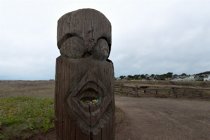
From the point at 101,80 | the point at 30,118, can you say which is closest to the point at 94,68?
the point at 101,80

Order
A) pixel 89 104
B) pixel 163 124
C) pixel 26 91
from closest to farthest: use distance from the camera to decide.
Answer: pixel 89 104, pixel 163 124, pixel 26 91

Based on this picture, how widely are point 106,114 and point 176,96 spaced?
1394 cm

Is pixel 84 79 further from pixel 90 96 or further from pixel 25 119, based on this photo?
pixel 25 119

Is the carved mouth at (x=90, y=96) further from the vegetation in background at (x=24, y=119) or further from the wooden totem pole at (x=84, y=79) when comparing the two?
the vegetation in background at (x=24, y=119)

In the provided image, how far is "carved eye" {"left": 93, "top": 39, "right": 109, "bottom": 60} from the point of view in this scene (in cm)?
325

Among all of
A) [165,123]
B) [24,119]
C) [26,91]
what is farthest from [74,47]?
[26,91]

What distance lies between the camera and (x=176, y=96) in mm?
16594

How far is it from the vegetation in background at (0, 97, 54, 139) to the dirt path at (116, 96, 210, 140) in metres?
1.95

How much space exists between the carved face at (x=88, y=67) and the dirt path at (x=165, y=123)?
16.3ft

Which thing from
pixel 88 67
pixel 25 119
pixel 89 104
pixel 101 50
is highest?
pixel 101 50

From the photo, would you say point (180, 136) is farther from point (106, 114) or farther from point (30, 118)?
point (106, 114)

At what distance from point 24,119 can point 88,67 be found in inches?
204

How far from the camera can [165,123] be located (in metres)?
9.65

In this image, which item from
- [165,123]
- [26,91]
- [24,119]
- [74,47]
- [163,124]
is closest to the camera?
[74,47]
